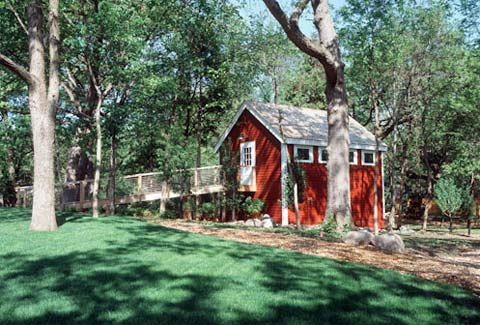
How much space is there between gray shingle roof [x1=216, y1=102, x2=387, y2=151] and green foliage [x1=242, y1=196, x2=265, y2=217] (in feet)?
10.0

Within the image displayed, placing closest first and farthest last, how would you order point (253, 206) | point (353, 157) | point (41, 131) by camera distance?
point (41, 131) < point (253, 206) < point (353, 157)

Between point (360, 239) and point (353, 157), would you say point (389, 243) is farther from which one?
point (353, 157)

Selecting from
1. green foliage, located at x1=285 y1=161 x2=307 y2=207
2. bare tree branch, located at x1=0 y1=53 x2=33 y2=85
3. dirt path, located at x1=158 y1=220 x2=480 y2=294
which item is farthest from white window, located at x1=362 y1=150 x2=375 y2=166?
bare tree branch, located at x1=0 y1=53 x2=33 y2=85

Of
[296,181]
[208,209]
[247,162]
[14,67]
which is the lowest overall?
[208,209]

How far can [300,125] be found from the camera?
19.9 metres

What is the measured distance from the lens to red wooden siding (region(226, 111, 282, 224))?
18516 mm

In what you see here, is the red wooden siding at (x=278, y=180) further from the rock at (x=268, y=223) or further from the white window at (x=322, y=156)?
the rock at (x=268, y=223)

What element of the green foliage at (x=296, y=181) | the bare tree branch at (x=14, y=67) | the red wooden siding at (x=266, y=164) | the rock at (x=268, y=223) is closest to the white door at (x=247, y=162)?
the red wooden siding at (x=266, y=164)

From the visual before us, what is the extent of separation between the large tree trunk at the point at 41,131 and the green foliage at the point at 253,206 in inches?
403

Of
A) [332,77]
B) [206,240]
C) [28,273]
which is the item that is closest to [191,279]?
[28,273]

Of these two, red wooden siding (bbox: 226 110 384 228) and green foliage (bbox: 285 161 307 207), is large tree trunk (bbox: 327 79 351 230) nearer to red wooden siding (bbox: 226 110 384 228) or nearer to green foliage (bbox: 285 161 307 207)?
green foliage (bbox: 285 161 307 207)

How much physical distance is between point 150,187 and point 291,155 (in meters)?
6.58

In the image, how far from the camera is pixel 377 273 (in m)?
5.25

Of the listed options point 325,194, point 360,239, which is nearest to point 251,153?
point 325,194
